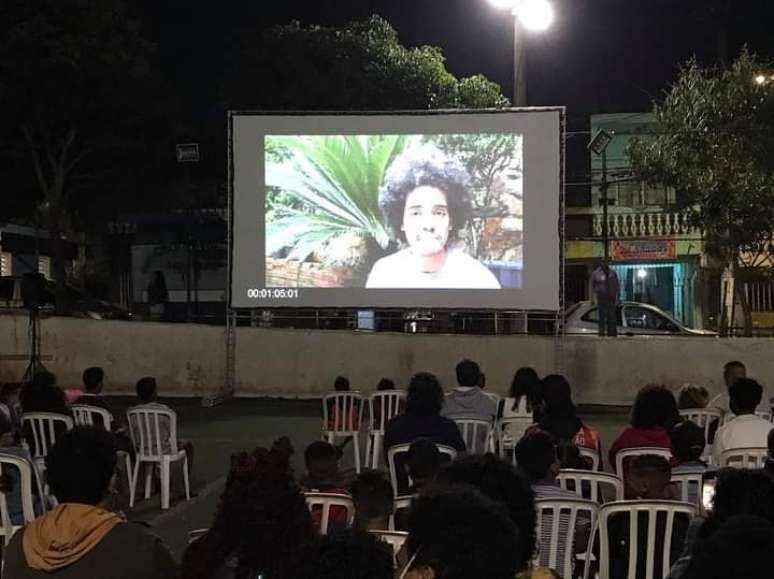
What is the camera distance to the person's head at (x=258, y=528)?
2.87 meters

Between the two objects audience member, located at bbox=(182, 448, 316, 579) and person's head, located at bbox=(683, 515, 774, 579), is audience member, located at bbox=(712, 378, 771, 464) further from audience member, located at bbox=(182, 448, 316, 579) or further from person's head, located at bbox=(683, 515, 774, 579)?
person's head, located at bbox=(683, 515, 774, 579)

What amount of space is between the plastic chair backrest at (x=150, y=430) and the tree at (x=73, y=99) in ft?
33.2

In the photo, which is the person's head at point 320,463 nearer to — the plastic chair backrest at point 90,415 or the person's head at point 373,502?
the person's head at point 373,502

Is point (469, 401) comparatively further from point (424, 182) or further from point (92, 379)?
point (424, 182)

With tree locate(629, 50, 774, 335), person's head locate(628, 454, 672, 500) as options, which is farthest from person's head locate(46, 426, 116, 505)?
tree locate(629, 50, 774, 335)

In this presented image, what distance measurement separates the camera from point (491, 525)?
7.16 ft

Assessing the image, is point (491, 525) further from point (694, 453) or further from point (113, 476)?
point (694, 453)

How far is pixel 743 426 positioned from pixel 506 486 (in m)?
3.53

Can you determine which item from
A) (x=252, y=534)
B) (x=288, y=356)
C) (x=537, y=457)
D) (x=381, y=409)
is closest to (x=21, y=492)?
(x=537, y=457)

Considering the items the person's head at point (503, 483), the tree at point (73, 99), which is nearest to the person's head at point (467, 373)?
the person's head at point (503, 483)

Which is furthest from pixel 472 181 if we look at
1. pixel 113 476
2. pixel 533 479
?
pixel 113 476

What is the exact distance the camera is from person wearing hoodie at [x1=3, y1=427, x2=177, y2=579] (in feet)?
9.62

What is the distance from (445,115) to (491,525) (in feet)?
35.1

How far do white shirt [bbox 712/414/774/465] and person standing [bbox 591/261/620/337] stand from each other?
8.52 m
